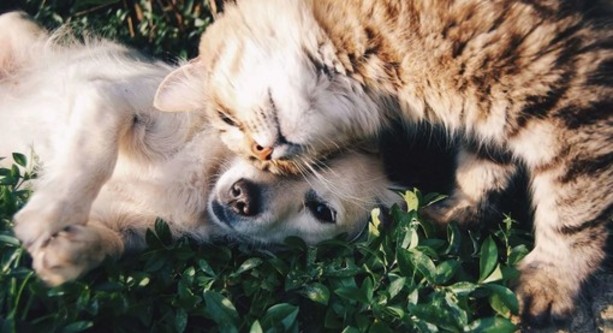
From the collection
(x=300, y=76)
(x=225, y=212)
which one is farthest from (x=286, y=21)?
(x=225, y=212)

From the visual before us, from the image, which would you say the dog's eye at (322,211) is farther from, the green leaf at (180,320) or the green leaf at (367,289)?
the green leaf at (180,320)

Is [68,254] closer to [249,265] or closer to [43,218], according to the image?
[43,218]

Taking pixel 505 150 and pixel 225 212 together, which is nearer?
pixel 505 150

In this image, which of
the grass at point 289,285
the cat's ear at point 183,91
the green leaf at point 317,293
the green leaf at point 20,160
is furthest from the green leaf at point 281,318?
the green leaf at point 20,160

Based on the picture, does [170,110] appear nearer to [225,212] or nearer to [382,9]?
[225,212]

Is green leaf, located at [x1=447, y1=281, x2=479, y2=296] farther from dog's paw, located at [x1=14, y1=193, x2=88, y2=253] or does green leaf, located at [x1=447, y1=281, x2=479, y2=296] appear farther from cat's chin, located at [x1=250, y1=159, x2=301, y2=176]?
dog's paw, located at [x1=14, y1=193, x2=88, y2=253]

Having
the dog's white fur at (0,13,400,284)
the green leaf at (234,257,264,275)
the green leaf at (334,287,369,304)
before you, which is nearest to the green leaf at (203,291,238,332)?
the green leaf at (234,257,264,275)

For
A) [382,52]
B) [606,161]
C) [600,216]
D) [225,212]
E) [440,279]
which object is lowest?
[225,212]

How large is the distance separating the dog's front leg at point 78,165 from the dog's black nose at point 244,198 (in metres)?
0.52

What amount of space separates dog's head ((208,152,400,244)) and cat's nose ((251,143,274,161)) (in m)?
0.12

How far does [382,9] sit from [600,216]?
1103mm

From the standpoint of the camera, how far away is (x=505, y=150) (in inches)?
117

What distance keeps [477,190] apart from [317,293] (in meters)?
0.94

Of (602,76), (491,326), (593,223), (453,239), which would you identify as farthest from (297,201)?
(602,76)
